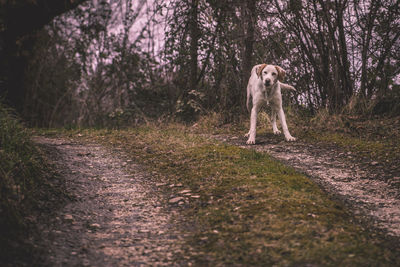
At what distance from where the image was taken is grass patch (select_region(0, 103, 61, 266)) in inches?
102

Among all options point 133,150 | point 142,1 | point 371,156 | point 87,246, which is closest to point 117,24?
point 142,1

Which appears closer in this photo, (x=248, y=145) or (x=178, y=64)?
(x=248, y=145)

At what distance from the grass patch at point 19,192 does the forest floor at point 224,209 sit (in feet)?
0.55

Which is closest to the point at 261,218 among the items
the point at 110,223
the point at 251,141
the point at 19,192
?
the point at 110,223

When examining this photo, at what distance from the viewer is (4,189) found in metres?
3.03

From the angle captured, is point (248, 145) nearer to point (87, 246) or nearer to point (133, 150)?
point (133, 150)

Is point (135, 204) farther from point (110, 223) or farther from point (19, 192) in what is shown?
point (19, 192)

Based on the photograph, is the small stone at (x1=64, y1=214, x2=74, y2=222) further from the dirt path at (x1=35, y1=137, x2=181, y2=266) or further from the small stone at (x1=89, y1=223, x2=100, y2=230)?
the small stone at (x1=89, y1=223, x2=100, y2=230)

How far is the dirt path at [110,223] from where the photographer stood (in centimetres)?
261

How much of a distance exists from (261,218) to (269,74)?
3.93 m

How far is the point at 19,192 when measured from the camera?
10.3 feet

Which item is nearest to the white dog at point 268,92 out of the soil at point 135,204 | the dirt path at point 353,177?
the dirt path at point 353,177

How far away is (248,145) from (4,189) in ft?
14.4

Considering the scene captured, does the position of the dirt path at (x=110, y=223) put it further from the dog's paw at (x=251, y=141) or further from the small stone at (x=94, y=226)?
the dog's paw at (x=251, y=141)
